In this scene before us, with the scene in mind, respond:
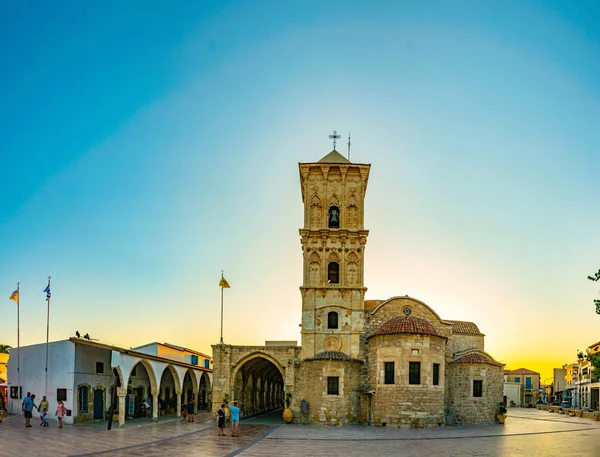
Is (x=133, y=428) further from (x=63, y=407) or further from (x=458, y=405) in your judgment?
(x=458, y=405)

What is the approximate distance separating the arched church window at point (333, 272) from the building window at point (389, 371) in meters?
7.59

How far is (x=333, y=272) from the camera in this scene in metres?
40.6

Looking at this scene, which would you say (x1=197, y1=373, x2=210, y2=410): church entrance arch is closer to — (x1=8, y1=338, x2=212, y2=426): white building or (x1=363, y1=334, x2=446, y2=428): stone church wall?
(x1=8, y1=338, x2=212, y2=426): white building

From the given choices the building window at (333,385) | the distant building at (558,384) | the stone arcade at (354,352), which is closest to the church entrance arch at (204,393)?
the stone arcade at (354,352)

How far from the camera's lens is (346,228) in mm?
40625

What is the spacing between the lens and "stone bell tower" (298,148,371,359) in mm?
38750

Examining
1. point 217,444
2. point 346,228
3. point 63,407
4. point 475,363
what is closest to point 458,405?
point 475,363

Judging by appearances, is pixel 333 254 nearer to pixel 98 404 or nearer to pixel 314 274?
pixel 314 274

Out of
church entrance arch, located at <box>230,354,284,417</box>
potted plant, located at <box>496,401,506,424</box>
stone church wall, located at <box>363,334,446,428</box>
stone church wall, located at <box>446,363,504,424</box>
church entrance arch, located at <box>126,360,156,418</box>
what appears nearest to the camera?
stone church wall, located at <box>363,334,446,428</box>

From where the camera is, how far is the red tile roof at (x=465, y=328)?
43.3 m

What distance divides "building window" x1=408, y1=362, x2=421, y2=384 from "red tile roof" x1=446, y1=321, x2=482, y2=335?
963cm

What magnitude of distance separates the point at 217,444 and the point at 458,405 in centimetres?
1957

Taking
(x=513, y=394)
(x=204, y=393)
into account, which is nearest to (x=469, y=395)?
(x=204, y=393)

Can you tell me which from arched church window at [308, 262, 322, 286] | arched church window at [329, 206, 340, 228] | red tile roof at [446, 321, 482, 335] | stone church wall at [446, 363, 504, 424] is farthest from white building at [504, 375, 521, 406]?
arched church window at [308, 262, 322, 286]
